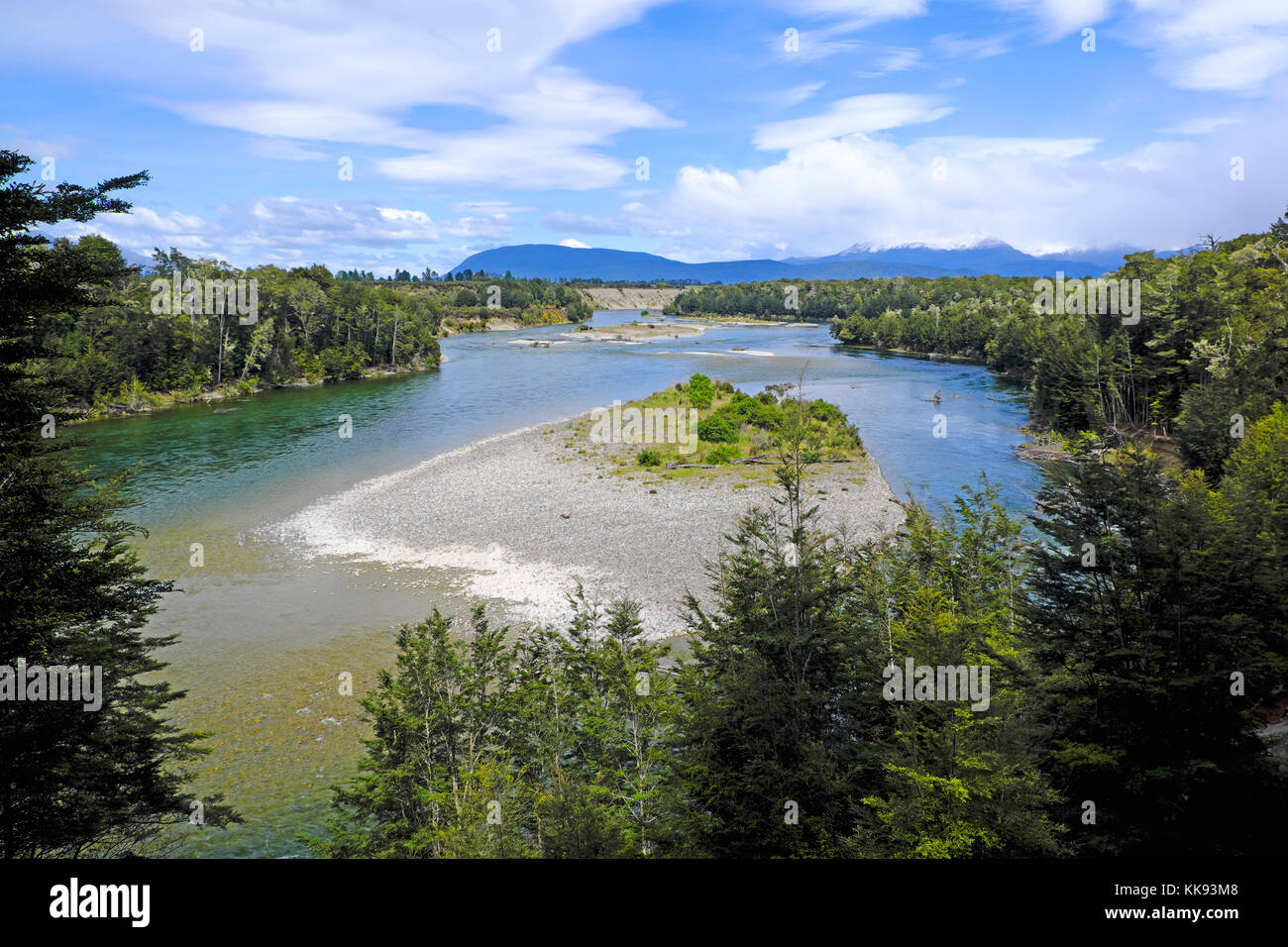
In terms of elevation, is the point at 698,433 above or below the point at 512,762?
above

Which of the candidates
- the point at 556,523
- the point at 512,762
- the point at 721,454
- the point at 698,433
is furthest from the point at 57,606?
the point at 698,433

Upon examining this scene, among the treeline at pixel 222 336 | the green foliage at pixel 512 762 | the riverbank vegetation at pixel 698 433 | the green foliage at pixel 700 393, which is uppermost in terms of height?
the treeline at pixel 222 336

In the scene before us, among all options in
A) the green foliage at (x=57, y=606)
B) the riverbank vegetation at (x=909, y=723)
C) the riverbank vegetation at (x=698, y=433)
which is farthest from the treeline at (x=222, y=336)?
the riverbank vegetation at (x=909, y=723)

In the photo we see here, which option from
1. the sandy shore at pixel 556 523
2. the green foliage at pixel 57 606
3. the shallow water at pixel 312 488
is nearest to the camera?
the green foliage at pixel 57 606

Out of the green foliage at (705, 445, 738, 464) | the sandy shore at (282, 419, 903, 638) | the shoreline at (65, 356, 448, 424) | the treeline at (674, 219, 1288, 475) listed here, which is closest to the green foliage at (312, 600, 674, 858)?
the sandy shore at (282, 419, 903, 638)

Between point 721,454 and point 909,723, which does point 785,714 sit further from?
point 721,454

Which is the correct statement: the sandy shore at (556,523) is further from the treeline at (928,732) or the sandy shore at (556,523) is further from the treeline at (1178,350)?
the treeline at (1178,350)

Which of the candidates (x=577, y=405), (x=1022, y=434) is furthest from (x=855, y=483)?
(x=577, y=405)
